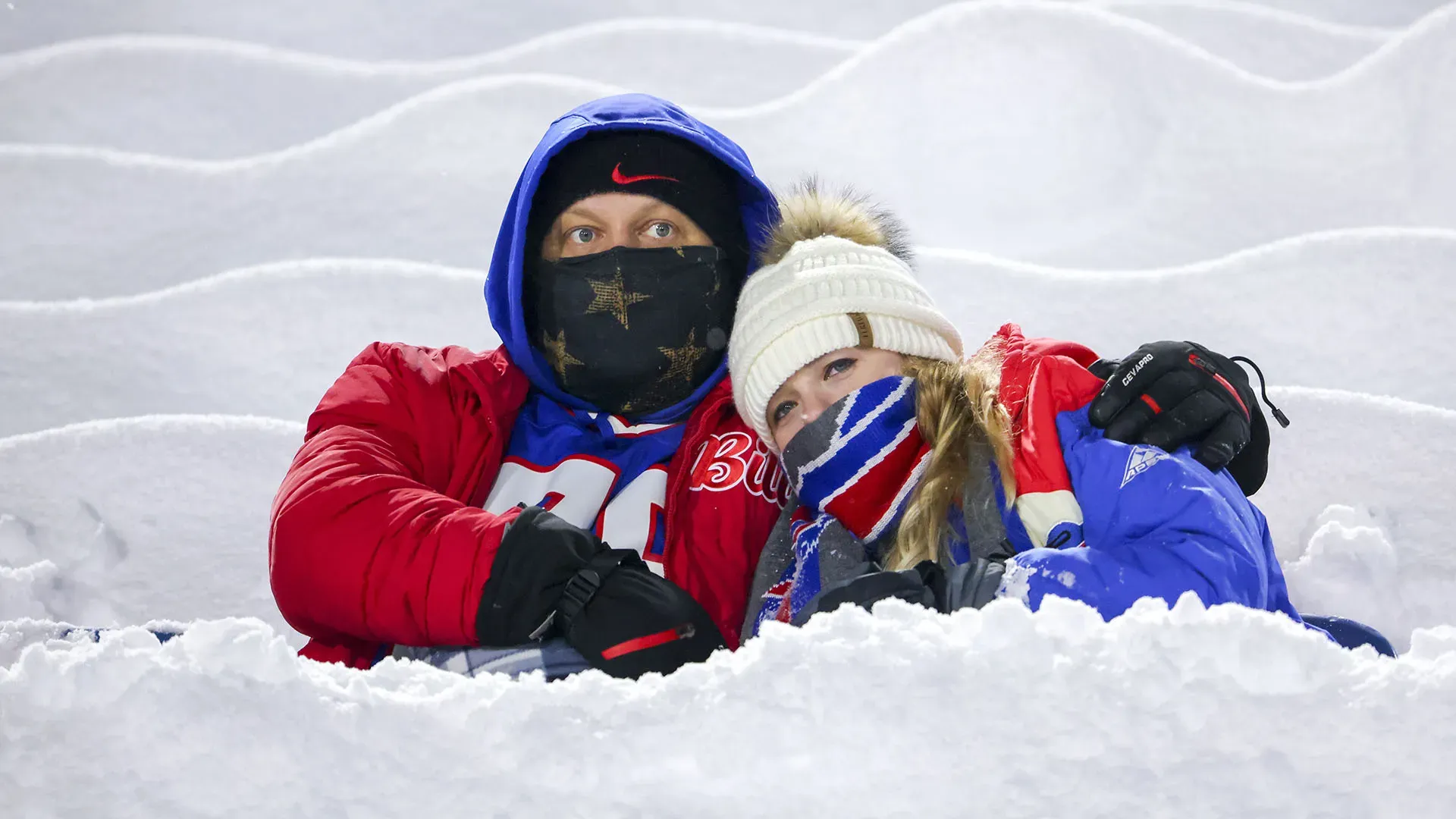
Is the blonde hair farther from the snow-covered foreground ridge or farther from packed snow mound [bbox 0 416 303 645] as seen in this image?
packed snow mound [bbox 0 416 303 645]

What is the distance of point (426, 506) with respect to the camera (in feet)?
5.35

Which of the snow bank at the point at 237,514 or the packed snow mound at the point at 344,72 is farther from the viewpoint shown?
the packed snow mound at the point at 344,72

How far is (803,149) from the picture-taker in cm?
367

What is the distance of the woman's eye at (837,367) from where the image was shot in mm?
1819

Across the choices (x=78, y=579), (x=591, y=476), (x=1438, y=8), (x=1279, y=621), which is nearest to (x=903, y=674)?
(x=1279, y=621)

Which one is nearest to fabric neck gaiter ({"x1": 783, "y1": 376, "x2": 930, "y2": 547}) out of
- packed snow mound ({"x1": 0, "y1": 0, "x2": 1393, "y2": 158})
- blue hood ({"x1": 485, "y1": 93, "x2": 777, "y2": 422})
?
blue hood ({"x1": 485, "y1": 93, "x2": 777, "y2": 422})

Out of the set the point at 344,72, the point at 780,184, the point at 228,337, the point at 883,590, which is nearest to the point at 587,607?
the point at 883,590

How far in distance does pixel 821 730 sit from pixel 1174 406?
845 mm

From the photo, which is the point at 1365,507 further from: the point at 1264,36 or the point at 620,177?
the point at 1264,36

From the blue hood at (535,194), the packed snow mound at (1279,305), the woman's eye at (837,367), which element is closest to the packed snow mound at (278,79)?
the packed snow mound at (1279,305)

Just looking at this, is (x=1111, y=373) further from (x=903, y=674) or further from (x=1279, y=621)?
(x=903, y=674)

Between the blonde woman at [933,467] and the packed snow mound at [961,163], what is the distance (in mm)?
1568

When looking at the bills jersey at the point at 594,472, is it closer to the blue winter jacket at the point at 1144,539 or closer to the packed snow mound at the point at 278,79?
the blue winter jacket at the point at 1144,539

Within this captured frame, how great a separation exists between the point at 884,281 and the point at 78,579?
1808 mm
